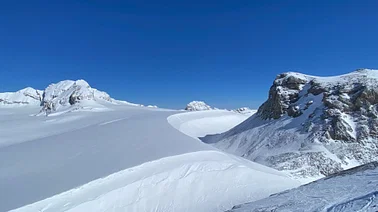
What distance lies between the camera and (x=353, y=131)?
43.3ft

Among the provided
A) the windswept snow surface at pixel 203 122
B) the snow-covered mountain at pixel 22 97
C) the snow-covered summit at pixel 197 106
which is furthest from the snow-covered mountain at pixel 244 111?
the snow-covered mountain at pixel 22 97

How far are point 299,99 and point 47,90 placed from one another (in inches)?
1505

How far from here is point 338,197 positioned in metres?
3.74

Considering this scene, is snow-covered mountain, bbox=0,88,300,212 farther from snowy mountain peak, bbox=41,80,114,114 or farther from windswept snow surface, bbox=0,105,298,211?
snowy mountain peak, bbox=41,80,114,114

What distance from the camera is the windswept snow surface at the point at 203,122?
22047 millimetres

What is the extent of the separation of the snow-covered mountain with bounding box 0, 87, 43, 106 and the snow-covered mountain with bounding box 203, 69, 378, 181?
3549cm

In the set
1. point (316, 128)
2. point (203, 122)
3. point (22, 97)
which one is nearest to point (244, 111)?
point (203, 122)

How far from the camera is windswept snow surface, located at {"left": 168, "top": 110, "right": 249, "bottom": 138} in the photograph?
22.0 metres

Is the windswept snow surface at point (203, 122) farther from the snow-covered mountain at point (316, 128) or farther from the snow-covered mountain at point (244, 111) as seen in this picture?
the snow-covered mountain at point (244, 111)

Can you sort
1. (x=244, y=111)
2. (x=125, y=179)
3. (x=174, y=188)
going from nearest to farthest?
(x=125, y=179) → (x=174, y=188) → (x=244, y=111)

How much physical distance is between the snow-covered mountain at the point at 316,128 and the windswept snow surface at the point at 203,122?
13.5 feet

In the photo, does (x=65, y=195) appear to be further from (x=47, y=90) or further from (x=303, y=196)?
(x=47, y=90)

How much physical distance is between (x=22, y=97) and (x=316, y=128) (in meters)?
45.0

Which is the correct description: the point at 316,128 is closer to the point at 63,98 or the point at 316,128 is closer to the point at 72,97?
the point at 72,97
